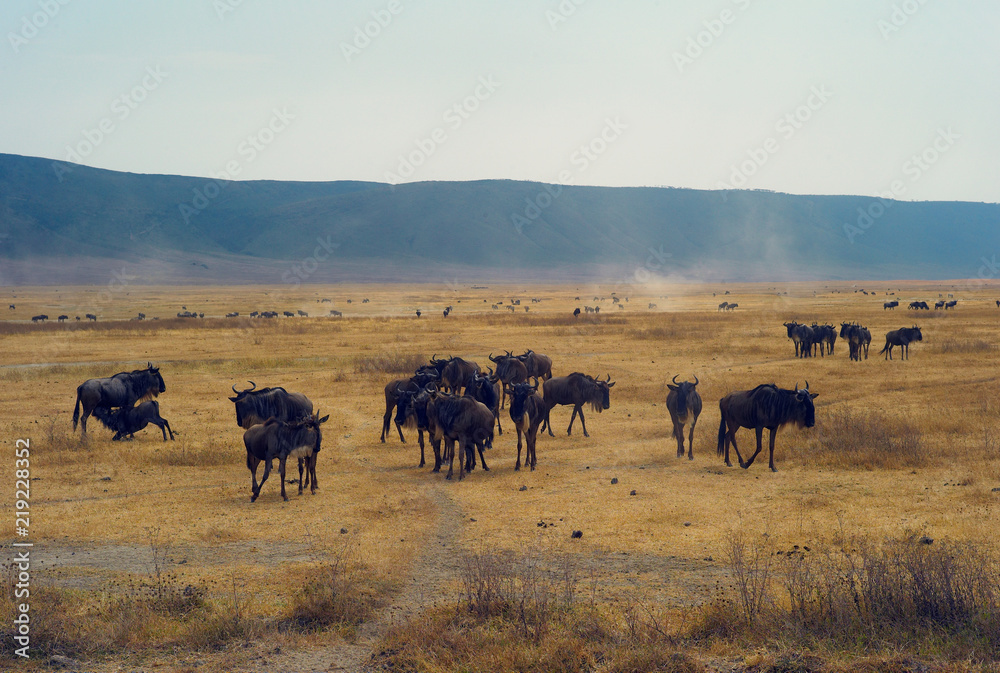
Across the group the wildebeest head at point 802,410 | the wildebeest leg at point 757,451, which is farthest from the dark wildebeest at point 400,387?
the wildebeest head at point 802,410

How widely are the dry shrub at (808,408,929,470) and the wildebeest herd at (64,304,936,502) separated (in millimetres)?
1022

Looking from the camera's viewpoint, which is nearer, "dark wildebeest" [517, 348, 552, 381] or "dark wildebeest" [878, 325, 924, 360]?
"dark wildebeest" [517, 348, 552, 381]

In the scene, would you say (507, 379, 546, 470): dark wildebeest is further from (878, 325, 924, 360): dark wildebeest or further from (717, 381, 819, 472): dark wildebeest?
(878, 325, 924, 360): dark wildebeest

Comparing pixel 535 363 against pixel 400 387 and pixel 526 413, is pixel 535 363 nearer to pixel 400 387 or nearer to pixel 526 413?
pixel 400 387

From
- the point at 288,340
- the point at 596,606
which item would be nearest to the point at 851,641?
the point at 596,606

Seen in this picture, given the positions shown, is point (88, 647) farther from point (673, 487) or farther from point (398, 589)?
point (673, 487)

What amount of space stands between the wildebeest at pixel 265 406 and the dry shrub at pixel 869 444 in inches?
414

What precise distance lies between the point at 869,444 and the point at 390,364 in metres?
19.8

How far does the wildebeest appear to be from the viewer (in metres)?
16.5

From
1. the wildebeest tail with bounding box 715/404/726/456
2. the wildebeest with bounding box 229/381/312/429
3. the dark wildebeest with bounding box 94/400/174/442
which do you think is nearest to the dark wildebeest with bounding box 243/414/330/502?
the wildebeest with bounding box 229/381/312/429

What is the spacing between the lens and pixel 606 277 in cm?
19462

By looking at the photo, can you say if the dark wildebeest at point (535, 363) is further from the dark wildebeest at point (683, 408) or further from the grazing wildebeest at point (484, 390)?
the dark wildebeest at point (683, 408)

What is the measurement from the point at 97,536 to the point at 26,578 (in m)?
2.30

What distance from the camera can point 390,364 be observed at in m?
31.6
